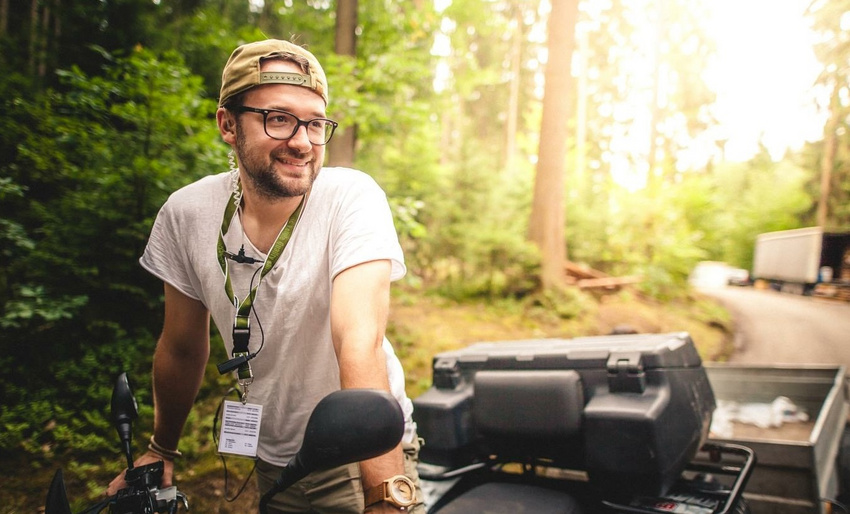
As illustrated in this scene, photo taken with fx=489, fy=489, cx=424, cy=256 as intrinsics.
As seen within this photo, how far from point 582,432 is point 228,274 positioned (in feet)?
5.34

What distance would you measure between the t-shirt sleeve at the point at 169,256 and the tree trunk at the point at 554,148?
32.3 feet

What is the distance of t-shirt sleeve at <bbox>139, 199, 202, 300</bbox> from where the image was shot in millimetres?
1762

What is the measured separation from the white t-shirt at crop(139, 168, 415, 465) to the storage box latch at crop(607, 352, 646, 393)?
99 cm

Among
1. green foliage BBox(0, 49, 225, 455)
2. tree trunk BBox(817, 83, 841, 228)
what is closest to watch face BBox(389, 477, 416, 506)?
green foliage BBox(0, 49, 225, 455)

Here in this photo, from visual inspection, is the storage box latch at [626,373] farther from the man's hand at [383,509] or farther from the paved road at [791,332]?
→ the paved road at [791,332]

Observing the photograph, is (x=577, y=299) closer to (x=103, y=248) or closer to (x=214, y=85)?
(x=214, y=85)

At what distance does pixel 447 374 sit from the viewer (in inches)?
108

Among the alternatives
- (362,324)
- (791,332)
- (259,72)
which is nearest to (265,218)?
(259,72)

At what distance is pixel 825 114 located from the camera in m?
20.1

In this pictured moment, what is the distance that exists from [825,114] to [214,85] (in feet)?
77.8

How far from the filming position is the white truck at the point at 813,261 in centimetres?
2209

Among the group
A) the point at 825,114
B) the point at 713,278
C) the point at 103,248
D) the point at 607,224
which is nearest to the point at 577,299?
the point at 607,224

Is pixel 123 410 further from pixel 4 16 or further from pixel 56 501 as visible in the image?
pixel 4 16

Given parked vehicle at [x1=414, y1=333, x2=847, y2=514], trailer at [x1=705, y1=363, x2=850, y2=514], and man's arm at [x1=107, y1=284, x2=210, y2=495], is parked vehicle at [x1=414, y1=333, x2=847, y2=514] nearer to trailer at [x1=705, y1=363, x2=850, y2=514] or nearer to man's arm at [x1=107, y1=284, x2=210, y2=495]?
trailer at [x1=705, y1=363, x2=850, y2=514]
